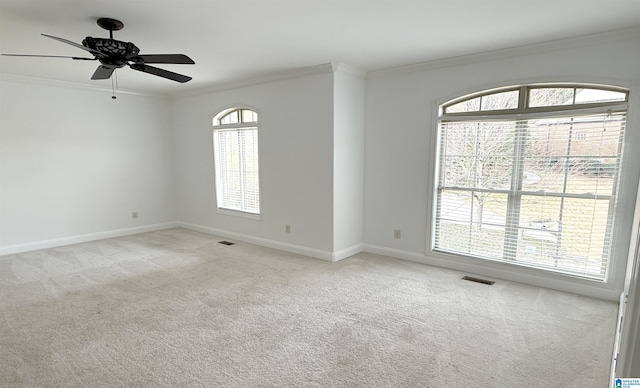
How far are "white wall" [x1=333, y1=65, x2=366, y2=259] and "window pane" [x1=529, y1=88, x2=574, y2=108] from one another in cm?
195

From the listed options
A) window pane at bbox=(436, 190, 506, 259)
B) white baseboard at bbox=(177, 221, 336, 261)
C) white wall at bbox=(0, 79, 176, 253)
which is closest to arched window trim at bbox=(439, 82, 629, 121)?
window pane at bbox=(436, 190, 506, 259)

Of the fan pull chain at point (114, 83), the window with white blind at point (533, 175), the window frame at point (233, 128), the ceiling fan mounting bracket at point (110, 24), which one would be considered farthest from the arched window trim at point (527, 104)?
the fan pull chain at point (114, 83)

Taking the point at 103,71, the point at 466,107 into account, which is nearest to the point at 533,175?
the point at 466,107

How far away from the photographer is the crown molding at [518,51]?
2.99 meters

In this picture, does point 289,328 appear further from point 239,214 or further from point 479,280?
point 239,214

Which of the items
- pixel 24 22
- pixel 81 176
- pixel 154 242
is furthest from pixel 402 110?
pixel 81 176

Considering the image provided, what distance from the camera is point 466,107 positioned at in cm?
397

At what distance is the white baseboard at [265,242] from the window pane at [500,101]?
253cm

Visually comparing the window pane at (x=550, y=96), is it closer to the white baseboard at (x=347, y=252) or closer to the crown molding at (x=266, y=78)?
the crown molding at (x=266, y=78)

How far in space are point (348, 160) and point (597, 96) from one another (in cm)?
261

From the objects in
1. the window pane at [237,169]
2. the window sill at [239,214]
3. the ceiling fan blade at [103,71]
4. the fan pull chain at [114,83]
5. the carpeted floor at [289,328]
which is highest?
the fan pull chain at [114,83]

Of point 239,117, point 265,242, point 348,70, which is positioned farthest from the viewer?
point 239,117

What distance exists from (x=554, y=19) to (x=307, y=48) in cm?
213

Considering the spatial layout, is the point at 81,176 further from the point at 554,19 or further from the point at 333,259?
the point at 554,19
